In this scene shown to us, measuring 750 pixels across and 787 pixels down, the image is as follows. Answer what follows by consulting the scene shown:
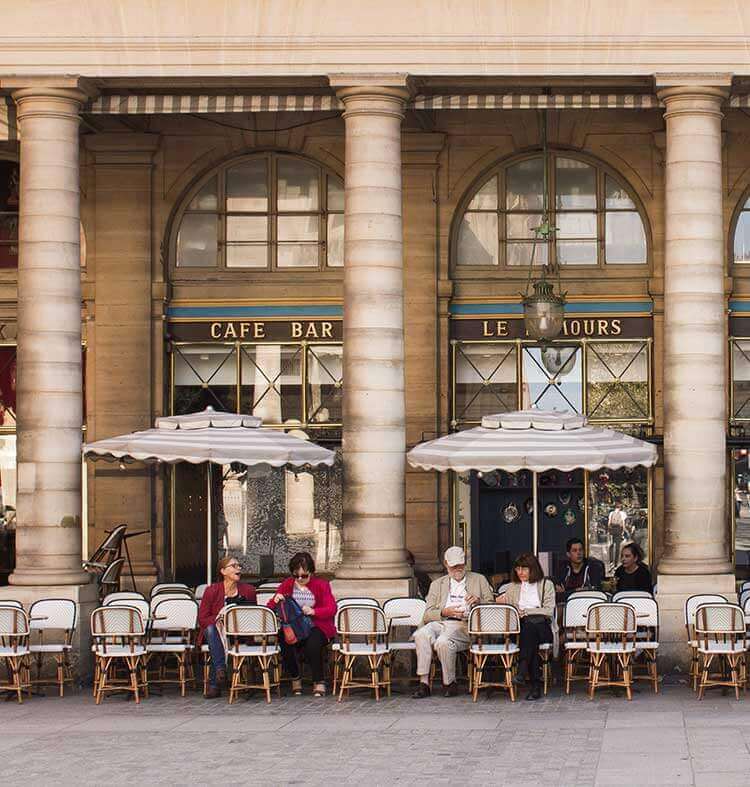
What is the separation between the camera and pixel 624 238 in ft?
83.0

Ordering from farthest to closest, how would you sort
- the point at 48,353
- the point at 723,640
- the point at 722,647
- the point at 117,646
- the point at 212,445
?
the point at 48,353
the point at 212,445
the point at 117,646
the point at 723,640
the point at 722,647

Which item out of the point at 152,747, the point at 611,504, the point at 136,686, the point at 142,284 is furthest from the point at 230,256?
the point at 152,747

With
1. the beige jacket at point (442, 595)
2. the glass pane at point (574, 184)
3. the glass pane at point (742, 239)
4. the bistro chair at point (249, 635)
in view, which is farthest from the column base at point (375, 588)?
the glass pane at point (742, 239)

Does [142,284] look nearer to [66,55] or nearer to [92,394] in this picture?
[92,394]

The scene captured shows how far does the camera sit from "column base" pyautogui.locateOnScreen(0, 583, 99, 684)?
19.6 m

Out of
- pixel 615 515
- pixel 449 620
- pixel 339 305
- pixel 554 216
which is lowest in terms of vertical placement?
pixel 449 620

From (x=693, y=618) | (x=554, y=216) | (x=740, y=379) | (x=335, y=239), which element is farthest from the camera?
(x=335, y=239)

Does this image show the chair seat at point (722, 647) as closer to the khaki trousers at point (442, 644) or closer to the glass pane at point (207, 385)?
the khaki trousers at point (442, 644)

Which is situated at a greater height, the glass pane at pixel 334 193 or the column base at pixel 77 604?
the glass pane at pixel 334 193

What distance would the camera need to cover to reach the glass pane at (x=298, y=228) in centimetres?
2547

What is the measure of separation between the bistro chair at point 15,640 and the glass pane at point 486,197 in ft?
32.5

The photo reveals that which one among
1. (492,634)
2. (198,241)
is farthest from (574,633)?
(198,241)

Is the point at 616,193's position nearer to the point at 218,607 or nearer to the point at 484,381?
the point at 484,381

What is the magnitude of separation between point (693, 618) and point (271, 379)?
8.63 meters
